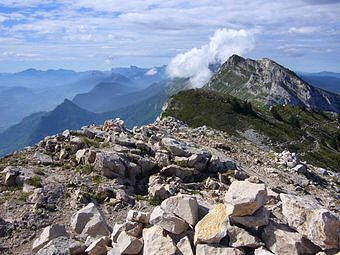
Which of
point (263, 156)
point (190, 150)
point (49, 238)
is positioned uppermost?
point (49, 238)

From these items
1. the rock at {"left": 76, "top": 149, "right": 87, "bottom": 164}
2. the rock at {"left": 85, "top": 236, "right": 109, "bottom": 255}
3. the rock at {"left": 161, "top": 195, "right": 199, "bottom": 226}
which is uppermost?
the rock at {"left": 161, "top": 195, "right": 199, "bottom": 226}

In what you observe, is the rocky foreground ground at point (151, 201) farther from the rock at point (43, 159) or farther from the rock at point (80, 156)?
the rock at point (80, 156)

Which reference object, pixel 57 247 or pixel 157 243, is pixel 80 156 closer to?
pixel 57 247

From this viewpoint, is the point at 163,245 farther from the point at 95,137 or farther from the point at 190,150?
the point at 95,137

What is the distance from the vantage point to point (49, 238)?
18.0 m

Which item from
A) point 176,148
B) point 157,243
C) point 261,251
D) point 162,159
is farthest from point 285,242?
point 176,148

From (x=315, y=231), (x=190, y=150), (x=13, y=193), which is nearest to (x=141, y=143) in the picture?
(x=190, y=150)

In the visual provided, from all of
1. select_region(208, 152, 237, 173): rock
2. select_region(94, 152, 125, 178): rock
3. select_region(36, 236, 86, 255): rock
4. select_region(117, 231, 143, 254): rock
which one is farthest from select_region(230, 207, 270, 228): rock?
select_region(208, 152, 237, 173): rock

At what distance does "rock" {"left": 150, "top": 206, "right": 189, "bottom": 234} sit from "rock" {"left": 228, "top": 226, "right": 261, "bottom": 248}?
1856mm

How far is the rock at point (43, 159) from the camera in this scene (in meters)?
28.7

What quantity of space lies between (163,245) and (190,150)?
649 inches

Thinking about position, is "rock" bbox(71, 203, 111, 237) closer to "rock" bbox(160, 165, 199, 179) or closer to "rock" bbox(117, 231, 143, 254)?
"rock" bbox(117, 231, 143, 254)

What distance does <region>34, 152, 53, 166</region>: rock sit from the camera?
2866 centimetres

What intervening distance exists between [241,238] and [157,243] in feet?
9.59
